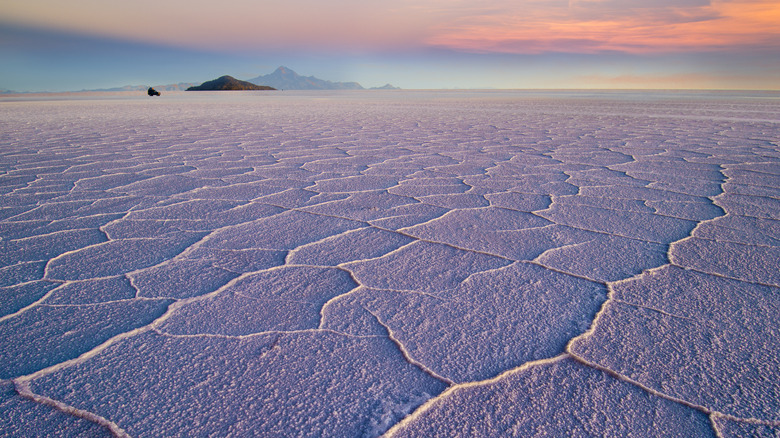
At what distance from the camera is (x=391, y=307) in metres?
1.27

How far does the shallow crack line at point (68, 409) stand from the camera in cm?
83

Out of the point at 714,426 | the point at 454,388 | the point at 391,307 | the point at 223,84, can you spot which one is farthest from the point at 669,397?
the point at 223,84

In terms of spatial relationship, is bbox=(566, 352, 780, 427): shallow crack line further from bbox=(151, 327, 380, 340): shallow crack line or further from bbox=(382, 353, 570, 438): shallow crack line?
bbox=(151, 327, 380, 340): shallow crack line

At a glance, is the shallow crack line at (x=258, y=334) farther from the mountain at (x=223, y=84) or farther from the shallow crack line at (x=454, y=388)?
the mountain at (x=223, y=84)

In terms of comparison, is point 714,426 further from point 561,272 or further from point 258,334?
point 258,334

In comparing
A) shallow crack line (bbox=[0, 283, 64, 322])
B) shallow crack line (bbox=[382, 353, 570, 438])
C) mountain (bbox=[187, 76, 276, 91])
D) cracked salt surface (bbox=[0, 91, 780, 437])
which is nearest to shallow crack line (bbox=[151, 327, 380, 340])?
cracked salt surface (bbox=[0, 91, 780, 437])

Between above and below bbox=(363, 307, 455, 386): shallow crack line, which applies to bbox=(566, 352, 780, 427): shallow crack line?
above

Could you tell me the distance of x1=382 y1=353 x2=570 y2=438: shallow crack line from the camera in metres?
0.84

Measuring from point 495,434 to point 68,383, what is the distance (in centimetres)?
86

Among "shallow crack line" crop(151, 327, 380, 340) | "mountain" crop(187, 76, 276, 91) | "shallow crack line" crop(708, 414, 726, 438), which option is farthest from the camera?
"mountain" crop(187, 76, 276, 91)

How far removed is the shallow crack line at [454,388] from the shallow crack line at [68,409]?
47cm

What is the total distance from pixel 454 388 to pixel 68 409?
2.43ft

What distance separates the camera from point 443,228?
6.34 ft

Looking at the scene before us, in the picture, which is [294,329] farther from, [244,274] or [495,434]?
[495,434]
